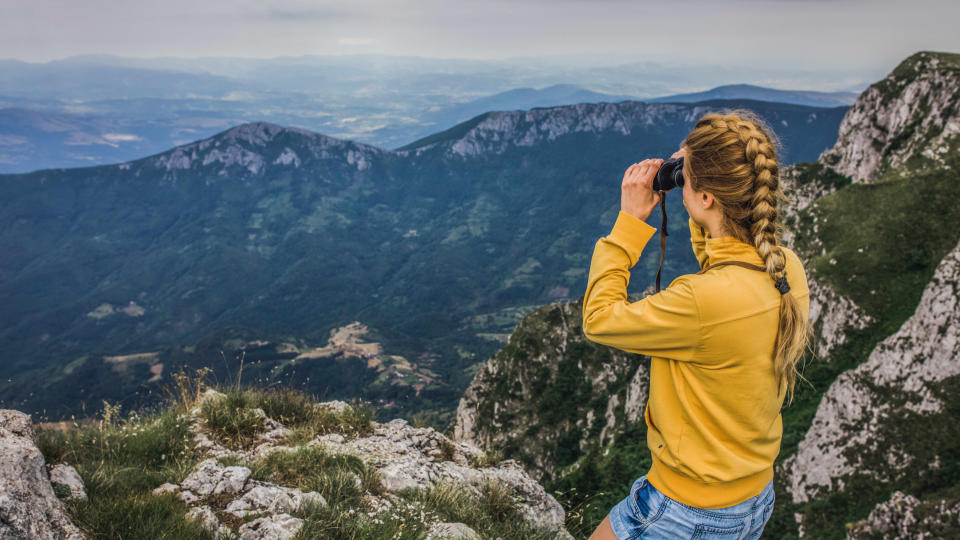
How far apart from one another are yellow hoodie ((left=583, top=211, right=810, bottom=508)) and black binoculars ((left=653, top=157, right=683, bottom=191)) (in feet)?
1.06

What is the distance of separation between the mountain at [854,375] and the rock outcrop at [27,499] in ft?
19.9

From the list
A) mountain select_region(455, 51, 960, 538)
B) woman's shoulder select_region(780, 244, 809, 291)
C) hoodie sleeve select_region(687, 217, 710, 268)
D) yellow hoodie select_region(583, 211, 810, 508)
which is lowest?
mountain select_region(455, 51, 960, 538)

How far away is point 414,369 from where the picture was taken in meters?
186

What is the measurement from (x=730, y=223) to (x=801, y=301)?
70cm

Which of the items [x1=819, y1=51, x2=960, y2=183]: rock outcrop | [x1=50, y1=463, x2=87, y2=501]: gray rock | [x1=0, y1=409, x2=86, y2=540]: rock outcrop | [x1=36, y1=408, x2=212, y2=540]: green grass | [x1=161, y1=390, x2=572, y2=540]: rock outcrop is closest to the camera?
[x1=0, y1=409, x2=86, y2=540]: rock outcrop

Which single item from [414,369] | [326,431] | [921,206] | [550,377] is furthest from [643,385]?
[414,369]

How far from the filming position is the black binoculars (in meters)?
2.93

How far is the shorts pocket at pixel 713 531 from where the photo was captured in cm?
291

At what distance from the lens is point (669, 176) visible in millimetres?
2984

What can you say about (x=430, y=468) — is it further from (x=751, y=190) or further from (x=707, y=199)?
(x=751, y=190)

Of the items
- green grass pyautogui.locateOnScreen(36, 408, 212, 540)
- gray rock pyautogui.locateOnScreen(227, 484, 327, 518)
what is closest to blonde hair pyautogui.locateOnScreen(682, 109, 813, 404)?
gray rock pyautogui.locateOnScreen(227, 484, 327, 518)

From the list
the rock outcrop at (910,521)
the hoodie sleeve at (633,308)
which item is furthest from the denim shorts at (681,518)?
the rock outcrop at (910,521)

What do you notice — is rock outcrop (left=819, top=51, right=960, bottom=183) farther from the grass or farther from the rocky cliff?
the grass

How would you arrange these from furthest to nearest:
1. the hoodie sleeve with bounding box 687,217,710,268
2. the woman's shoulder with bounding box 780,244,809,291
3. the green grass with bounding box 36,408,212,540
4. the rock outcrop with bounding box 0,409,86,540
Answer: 1. the green grass with bounding box 36,408,212,540
2. the rock outcrop with bounding box 0,409,86,540
3. the hoodie sleeve with bounding box 687,217,710,268
4. the woman's shoulder with bounding box 780,244,809,291
